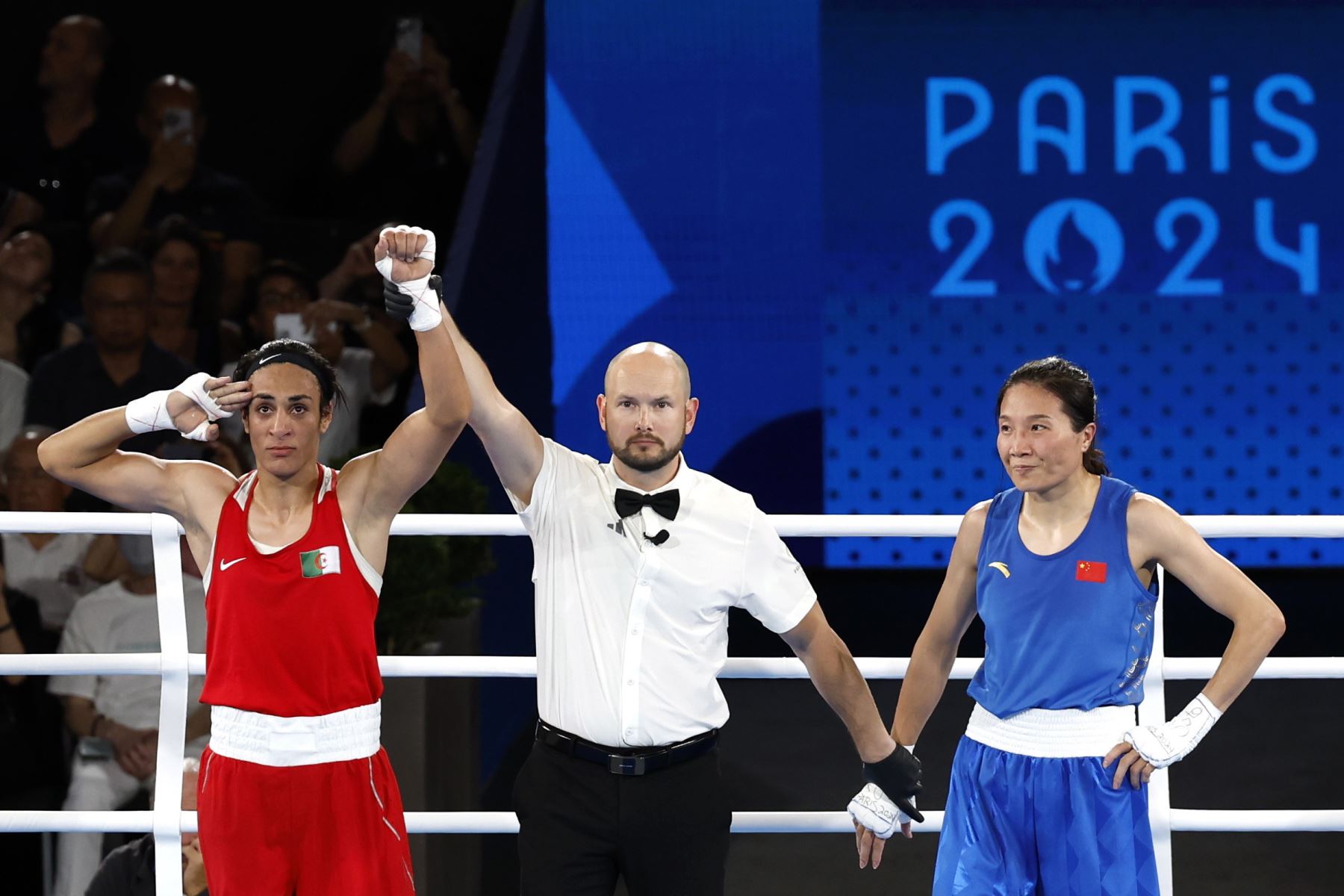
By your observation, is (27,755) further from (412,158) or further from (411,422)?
(412,158)

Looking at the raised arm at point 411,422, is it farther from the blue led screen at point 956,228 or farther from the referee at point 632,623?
the blue led screen at point 956,228

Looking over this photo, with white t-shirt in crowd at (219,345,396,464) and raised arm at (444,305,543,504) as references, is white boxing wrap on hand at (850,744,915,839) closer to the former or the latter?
raised arm at (444,305,543,504)

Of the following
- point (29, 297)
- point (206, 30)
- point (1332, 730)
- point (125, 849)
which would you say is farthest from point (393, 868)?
point (206, 30)

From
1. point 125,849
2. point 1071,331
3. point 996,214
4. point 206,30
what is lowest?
point 125,849

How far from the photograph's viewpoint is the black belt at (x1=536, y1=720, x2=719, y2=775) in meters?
2.63

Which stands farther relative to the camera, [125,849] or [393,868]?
[125,849]

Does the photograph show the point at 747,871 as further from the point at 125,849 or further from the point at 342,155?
the point at 342,155

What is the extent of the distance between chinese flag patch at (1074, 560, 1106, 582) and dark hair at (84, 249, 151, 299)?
3.79m

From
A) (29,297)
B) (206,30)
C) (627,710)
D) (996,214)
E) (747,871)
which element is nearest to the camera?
(627,710)

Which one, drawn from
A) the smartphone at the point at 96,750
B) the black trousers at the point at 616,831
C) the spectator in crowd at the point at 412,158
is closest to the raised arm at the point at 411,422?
the black trousers at the point at 616,831

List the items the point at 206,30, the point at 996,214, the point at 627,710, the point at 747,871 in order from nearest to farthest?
the point at 627,710
the point at 747,871
the point at 996,214
the point at 206,30

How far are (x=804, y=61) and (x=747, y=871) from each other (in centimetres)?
407

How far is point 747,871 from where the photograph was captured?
469cm

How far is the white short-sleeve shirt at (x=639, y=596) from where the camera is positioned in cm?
265
